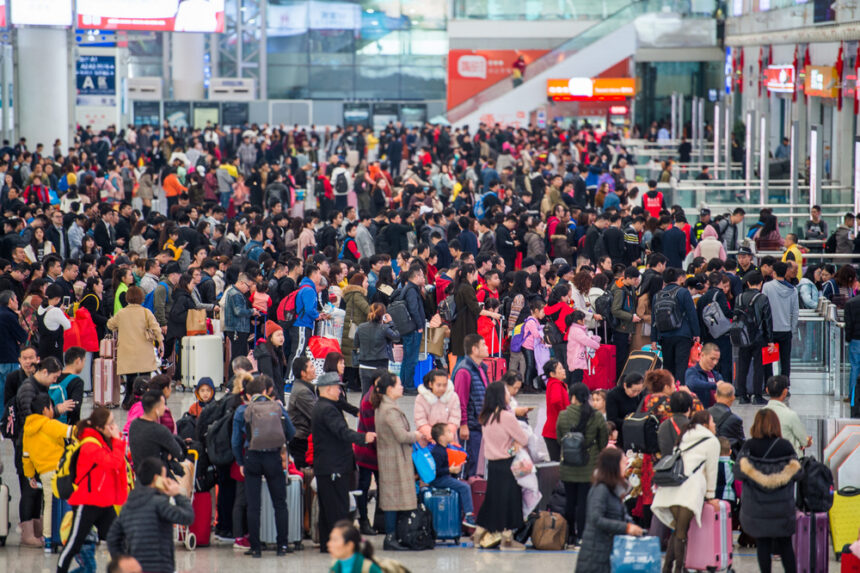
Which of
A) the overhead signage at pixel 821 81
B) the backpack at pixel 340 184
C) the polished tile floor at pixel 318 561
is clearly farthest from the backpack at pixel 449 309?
the overhead signage at pixel 821 81

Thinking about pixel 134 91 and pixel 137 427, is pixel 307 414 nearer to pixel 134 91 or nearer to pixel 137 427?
pixel 137 427

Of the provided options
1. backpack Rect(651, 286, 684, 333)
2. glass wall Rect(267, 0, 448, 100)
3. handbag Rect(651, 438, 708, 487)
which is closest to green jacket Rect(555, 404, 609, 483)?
handbag Rect(651, 438, 708, 487)

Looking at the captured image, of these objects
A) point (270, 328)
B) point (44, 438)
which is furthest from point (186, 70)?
point (44, 438)

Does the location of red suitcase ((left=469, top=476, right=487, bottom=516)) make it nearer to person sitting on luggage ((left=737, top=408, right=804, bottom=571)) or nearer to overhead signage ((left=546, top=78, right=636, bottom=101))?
person sitting on luggage ((left=737, top=408, right=804, bottom=571))

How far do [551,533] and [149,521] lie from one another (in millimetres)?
3179

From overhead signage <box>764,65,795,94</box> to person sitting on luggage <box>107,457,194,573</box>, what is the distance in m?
23.1

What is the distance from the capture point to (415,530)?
9.16 meters

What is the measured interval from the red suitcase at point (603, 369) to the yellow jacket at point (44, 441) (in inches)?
245

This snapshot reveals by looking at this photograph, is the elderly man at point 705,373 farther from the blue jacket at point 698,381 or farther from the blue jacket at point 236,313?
the blue jacket at point 236,313

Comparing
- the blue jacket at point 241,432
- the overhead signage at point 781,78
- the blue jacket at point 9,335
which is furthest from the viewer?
the overhead signage at point 781,78

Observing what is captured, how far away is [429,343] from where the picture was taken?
13.6 m

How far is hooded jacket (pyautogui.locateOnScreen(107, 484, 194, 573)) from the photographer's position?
722cm

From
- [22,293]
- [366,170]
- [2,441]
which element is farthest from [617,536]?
[366,170]

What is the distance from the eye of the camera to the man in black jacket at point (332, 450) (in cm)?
892
